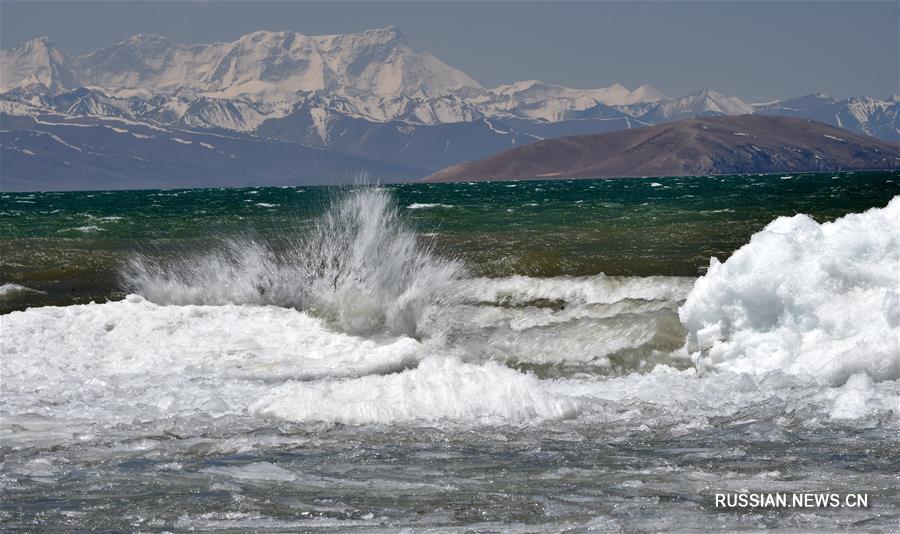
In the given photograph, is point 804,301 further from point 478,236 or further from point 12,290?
point 478,236

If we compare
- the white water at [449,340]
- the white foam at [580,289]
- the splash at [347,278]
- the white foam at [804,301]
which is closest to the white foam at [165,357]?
the white water at [449,340]

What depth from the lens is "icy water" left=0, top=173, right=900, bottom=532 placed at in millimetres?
8883

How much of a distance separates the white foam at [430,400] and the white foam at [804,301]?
3798 millimetres

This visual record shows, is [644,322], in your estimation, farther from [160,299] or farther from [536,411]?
[160,299]

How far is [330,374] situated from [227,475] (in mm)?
5976

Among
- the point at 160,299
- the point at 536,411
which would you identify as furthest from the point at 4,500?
the point at 160,299

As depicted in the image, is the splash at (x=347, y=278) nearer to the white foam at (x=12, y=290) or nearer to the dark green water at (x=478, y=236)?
the dark green water at (x=478, y=236)

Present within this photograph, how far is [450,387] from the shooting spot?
40.0ft

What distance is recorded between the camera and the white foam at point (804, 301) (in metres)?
14.0

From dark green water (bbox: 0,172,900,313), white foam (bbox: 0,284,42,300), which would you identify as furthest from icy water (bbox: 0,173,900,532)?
dark green water (bbox: 0,172,900,313)

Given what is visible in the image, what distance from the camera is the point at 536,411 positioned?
11.8 meters

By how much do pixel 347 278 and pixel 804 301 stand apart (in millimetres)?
8356

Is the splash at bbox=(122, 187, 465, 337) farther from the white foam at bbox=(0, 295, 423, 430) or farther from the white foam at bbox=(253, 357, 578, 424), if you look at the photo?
the white foam at bbox=(253, 357, 578, 424)

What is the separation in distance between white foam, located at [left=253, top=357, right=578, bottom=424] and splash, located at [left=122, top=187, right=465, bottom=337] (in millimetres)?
5865
